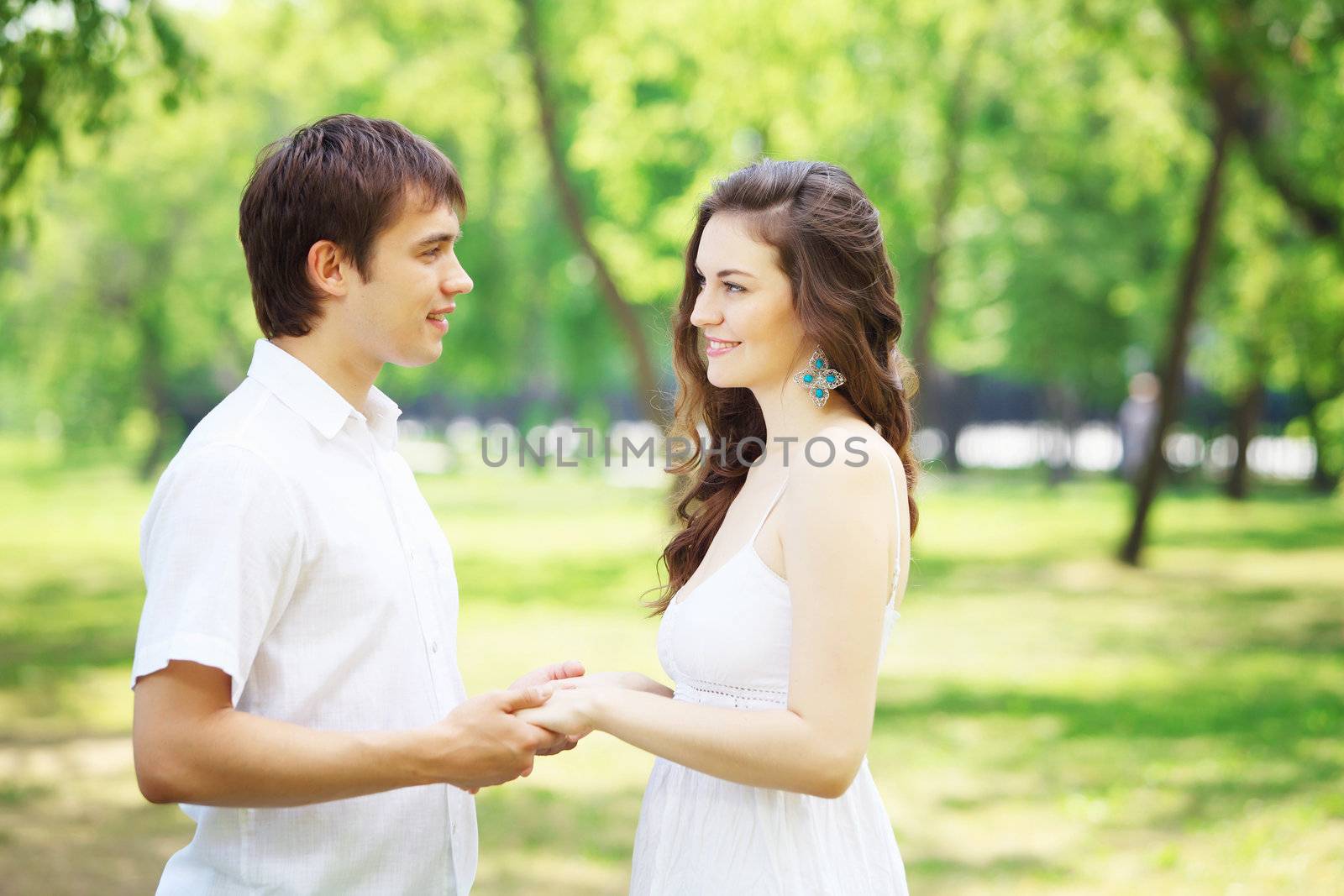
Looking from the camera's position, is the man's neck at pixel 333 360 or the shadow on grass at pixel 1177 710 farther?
the shadow on grass at pixel 1177 710

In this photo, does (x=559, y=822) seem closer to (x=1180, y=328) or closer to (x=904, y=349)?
(x=1180, y=328)

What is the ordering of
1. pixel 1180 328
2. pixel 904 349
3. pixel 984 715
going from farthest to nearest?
pixel 904 349, pixel 1180 328, pixel 984 715

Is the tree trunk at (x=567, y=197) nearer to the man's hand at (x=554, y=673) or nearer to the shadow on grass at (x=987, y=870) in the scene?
the shadow on grass at (x=987, y=870)

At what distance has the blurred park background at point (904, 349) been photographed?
7191 mm

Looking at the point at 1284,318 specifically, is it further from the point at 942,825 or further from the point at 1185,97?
the point at 942,825

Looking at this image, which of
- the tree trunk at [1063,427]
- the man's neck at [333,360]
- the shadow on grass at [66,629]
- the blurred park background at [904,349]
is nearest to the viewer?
the man's neck at [333,360]

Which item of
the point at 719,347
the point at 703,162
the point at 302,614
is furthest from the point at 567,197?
the point at 302,614

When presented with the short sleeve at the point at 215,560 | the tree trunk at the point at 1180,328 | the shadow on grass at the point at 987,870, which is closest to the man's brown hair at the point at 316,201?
the short sleeve at the point at 215,560

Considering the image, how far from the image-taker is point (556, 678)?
Result: 2.89 meters

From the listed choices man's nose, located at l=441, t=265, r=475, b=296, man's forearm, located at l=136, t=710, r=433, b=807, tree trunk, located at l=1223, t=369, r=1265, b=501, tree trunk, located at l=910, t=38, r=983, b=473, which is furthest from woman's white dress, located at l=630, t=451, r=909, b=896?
tree trunk, located at l=1223, t=369, r=1265, b=501

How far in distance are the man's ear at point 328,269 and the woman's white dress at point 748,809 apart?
A: 0.97 m

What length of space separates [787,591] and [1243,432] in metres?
26.0

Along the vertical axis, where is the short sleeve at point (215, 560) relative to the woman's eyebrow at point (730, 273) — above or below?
below

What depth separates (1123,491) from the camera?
29.6 m
